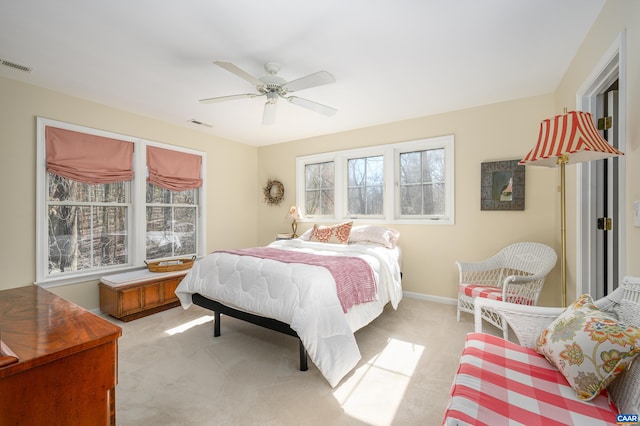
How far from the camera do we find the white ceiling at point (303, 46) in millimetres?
1932

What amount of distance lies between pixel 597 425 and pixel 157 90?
4024 millimetres

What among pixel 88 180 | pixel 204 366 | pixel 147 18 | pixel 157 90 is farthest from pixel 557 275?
pixel 88 180

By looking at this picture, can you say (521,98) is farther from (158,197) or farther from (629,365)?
(158,197)

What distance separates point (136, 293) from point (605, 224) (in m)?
4.51

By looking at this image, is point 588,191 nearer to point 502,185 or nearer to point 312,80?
point 502,185

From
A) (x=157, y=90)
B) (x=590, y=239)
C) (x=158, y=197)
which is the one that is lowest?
(x=590, y=239)

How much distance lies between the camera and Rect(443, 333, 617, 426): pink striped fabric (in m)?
1.04

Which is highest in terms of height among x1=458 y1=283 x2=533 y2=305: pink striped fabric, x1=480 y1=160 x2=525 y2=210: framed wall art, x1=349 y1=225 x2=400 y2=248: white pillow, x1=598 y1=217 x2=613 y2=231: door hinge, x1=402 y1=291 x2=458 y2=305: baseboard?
x1=480 y1=160 x2=525 y2=210: framed wall art

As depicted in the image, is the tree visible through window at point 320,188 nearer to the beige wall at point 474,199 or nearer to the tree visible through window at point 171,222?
the beige wall at point 474,199

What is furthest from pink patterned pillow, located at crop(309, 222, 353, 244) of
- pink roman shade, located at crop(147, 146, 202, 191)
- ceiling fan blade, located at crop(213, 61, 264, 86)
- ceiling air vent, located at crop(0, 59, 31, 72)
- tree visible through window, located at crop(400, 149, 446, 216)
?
ceiling air vent, located at crop(0, 59, 31, 72)

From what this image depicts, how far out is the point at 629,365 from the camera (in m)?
1.12

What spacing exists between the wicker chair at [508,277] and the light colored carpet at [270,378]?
13.2 inches

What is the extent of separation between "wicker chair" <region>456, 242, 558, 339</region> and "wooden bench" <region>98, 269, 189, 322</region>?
3489 millimetres

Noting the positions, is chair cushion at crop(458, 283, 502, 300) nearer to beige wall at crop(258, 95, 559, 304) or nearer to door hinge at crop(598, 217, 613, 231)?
beige wall at crop(258, 95, 559, 304)
